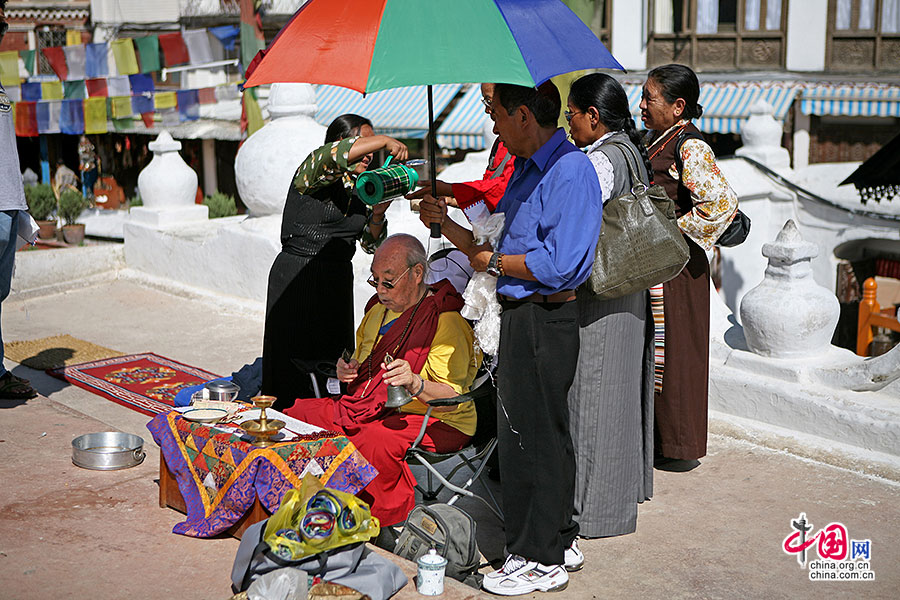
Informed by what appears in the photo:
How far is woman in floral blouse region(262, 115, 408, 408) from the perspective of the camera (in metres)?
4.61

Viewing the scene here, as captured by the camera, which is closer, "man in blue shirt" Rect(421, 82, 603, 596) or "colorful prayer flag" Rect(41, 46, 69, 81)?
"man in blue shirt" Rect(421, 82, 603, 596)

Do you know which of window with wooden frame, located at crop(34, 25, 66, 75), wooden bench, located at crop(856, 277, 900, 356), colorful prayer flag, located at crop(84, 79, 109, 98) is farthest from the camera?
window with wooden frame, located at crop(34, 25, 66, 75)

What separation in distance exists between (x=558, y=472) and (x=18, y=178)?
340cm

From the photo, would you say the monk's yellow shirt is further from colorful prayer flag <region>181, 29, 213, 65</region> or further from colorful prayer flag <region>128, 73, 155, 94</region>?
colorful prayer flag <region>181, 29, 213, 65</region>

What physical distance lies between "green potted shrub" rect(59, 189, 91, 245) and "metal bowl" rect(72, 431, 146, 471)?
930cm

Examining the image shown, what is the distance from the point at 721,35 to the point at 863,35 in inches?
119

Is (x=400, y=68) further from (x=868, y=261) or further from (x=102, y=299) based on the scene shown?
(x=868, y=261)

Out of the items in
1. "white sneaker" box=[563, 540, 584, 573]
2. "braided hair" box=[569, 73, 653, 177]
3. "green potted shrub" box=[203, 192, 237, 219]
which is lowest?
"green potted shrub" box=[203, 192, 237, 219]

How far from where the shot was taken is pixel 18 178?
201 inches

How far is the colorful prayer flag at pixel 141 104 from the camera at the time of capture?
2023 cm

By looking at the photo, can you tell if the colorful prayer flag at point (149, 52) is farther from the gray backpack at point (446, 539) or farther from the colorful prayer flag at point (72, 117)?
the gray backpack at point (446, 539)

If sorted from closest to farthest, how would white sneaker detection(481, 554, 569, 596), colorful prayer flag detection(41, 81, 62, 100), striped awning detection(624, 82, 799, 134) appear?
white sneaker detection(481, 554, 569, 596) < striped awning detection(624, 82, 799, 134) < colorful prayer flag detection(41, 81, 62, 100)

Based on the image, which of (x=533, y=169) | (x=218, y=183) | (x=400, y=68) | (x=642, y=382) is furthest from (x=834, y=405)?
(x=218, y=183)

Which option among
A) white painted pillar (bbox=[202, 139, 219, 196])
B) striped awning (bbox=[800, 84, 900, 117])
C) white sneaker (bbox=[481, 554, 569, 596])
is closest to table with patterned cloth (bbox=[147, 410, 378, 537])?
white sneaker (bbox=[481, 554, 569, 596])
